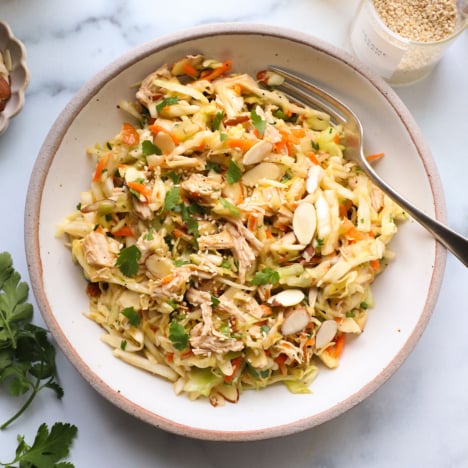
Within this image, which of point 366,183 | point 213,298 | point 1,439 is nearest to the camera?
point 213,298

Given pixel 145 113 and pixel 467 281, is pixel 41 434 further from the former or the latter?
pixel 467 281

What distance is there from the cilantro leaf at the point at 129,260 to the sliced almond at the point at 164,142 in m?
0.38

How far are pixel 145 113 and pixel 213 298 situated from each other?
798mm

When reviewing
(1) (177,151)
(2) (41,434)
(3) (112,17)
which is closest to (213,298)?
(1) (177,151)

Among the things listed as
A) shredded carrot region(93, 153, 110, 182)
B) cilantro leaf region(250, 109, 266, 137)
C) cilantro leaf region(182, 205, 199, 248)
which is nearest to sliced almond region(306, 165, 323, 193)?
cilantro leaf region(250, 109, 266, 137)

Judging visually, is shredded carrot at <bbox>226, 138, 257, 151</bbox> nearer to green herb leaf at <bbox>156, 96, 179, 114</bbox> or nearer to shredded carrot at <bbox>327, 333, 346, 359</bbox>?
green herb leaf at <bbox>156, 96, 179, 114</bbox>

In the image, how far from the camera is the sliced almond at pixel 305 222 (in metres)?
2.44

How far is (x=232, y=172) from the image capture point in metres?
2.47

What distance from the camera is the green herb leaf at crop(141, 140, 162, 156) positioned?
2.48 m

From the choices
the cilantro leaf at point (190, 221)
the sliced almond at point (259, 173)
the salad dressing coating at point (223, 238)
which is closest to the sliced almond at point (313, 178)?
the salad dressing coating at point (223, 238)

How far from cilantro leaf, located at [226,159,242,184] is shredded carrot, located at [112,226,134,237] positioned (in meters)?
0.42

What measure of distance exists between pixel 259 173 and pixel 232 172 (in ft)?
0.34

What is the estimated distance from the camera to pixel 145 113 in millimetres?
2643

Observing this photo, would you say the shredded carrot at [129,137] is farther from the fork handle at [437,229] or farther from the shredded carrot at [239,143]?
the fork handle at [437,229]
